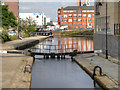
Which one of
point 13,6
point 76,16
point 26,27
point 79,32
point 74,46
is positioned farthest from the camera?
point 76,16

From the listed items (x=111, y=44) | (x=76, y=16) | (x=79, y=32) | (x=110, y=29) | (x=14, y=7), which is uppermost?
(x=14, y=7)

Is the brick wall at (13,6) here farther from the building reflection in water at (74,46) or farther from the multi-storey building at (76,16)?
the building reflection in water at (74,46)

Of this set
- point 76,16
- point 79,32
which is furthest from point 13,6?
point 76,16

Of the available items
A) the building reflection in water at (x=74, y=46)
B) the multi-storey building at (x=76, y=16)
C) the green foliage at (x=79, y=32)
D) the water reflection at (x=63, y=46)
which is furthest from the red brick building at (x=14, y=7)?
the building reflection in water at (x=74, y=46)

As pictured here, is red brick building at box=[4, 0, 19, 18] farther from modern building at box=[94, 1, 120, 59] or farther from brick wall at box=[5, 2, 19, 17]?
modern building at box=[94, 1, 120, 59]

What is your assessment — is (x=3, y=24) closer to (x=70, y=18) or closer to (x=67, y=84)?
(x=67, y=84)

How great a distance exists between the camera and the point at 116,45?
27562 millimetres

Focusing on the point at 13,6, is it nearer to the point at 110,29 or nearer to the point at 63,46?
the point at 63,46

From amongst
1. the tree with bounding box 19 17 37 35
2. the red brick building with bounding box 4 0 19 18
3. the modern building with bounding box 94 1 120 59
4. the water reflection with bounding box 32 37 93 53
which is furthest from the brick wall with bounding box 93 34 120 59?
the red brick building with bounding box 4 0 19 18

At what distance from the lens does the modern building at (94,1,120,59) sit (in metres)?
28.4

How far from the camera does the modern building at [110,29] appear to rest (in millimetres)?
28375

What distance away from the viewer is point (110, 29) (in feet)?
104

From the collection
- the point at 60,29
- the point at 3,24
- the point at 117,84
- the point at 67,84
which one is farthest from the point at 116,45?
the point at 60,29

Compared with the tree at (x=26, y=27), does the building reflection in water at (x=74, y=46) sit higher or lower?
lower
